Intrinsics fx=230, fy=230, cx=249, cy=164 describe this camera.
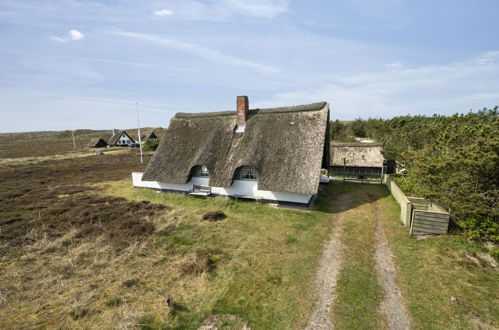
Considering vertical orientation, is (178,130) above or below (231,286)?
above

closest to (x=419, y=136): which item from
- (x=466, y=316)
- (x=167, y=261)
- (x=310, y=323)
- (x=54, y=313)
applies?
(x=466, y=316)

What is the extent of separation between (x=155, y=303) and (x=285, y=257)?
5.04 metres

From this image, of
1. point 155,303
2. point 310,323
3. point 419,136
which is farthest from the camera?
point 419,136

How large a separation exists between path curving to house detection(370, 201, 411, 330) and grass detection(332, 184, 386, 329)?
0.19 meters

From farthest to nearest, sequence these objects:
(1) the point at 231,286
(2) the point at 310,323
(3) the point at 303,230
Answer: (3) the point at 303,230 < (1) the point at 231,286 < (2) the point at 310,323

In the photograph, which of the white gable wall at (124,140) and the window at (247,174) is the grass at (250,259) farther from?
the white gable wall at (124,140)

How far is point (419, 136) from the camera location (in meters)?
20.4

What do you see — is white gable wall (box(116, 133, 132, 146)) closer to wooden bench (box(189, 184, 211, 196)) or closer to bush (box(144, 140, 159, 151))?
bush (box(144, 140, 159, 151))

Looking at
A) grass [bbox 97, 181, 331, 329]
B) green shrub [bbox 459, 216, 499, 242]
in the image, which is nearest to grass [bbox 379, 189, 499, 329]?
green shrub [bbox 459, 216, 499, 242]

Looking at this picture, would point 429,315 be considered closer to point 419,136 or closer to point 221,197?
point 221,197

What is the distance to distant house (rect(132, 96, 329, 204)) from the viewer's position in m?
15.0

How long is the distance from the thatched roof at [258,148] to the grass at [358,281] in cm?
323

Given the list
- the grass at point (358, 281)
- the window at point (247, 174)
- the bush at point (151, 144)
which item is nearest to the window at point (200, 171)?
the window at point (247, 174)

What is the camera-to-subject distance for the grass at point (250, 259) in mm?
6662
